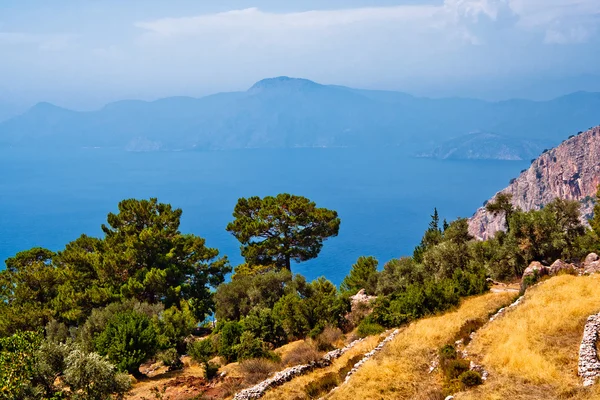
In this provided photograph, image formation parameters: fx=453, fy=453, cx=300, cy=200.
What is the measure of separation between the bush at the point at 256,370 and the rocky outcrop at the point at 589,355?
1228 cm

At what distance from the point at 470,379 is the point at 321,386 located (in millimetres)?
5676

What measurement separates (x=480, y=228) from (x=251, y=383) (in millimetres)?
162662

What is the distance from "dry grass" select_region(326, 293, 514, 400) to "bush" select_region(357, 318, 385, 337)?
2030mm

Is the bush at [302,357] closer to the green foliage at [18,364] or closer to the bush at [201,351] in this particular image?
the bush at [201,351]

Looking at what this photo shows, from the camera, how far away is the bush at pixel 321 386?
17578mm

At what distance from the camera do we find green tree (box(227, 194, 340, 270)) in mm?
46250

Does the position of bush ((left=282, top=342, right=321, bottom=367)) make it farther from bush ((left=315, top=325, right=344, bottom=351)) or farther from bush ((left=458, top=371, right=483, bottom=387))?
bush ((left=458, top=371, right=483, bottom=387))

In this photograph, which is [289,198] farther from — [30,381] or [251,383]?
[30,381]

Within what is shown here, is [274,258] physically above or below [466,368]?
above

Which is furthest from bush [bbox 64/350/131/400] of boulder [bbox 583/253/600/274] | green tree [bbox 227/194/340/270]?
green tree [bbox 227/194/340/270]

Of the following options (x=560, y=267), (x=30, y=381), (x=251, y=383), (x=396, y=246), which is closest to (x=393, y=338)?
(x=251, y=383)

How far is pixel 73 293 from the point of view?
38.0 meters

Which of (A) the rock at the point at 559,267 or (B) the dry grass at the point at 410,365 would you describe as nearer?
(B) the dry grass at the point at 410,365

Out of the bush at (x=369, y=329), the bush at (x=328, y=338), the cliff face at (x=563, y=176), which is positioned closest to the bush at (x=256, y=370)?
the bush at (x=328, y=338)
